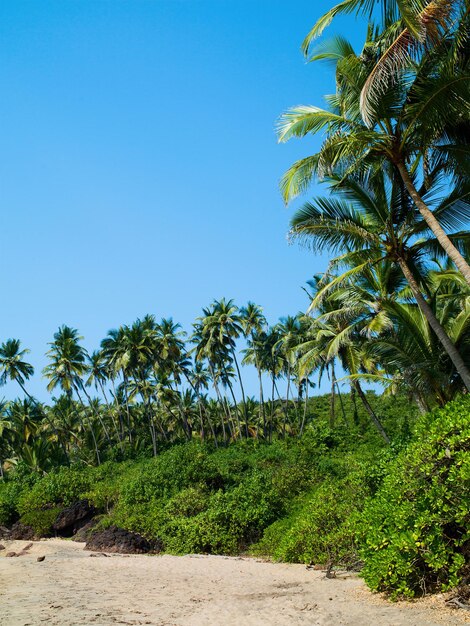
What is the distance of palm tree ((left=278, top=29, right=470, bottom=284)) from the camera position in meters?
9.95

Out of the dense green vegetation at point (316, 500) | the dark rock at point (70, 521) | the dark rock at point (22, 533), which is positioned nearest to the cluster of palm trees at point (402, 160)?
the dense green vegetation at point (316, 500)

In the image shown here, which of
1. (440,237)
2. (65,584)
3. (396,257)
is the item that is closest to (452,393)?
(396,257)

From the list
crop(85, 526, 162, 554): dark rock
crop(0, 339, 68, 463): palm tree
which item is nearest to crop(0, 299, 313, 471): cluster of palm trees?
crop(0, 339, 68, 463): palm tree

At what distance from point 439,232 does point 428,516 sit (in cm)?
543

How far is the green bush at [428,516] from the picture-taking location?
6320mm

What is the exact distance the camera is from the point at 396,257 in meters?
11.6

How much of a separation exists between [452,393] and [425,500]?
7.84 meters

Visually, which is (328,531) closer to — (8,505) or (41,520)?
(41,520)

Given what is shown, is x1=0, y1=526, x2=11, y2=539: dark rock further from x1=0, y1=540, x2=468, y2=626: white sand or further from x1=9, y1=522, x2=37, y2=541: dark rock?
x1=0, y1=540, x2=468, y2=626: white sand

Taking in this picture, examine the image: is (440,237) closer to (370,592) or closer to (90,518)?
(370,592)

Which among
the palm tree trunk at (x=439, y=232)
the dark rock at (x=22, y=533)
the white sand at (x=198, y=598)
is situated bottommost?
the white sand at (x=198, y=598)

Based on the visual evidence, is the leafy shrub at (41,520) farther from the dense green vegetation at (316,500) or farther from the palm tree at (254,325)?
the palm tree at (254,325)

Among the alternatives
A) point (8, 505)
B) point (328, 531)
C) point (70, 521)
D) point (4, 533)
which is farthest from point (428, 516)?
point (8, 505)

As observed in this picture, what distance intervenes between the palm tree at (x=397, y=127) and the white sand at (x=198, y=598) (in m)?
5.96
